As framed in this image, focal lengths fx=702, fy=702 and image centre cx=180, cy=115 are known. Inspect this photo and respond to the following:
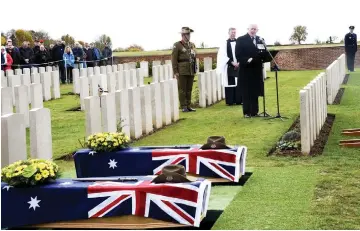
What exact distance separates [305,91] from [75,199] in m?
4.85

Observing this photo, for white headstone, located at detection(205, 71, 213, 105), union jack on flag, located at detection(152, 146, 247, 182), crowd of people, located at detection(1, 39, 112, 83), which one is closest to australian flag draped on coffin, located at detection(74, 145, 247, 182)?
union jack on flag, located at detection(152, 146, 247, 182)

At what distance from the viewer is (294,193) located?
7535 mm

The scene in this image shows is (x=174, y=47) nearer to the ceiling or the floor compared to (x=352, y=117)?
nearer to the ceiling

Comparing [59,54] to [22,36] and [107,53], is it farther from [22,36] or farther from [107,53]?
[22,36]

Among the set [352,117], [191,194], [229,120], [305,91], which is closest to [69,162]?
[305,91]

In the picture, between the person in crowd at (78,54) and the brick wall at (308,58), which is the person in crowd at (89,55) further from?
the brick wall at (308,58)

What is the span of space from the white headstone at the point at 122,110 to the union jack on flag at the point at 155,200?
5318 millimetres

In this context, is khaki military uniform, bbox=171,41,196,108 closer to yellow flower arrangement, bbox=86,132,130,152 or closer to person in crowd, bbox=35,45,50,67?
yellow flower arrangement, bbox=86,132,130,152

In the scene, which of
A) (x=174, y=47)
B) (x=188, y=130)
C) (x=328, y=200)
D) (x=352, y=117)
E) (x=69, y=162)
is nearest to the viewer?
(x=328, y=200)

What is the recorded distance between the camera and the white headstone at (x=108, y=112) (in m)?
11.0

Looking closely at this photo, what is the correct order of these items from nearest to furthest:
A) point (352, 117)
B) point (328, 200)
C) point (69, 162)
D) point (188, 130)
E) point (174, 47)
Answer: point (328, 200)
point (69, 162)
point (188, 130)
point (352, 117)
point (174, 47)

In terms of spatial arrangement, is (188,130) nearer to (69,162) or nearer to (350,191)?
(69,162)

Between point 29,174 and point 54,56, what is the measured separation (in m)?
25.0

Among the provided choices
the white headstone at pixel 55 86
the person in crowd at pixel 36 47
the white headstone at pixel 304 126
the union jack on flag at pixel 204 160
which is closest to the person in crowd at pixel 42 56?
the person in crowd at pixel 36 47
